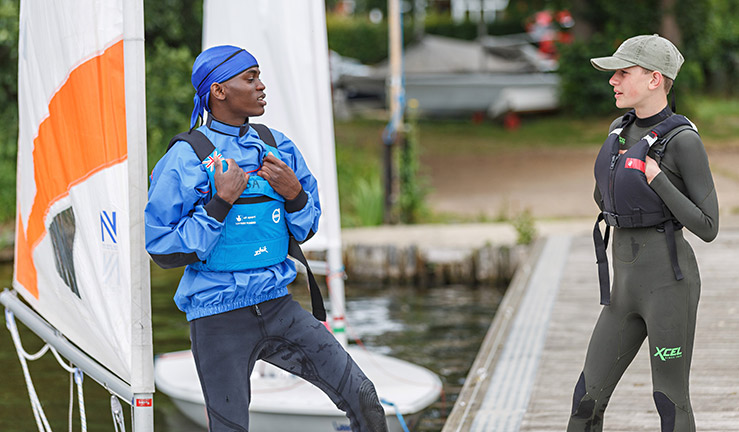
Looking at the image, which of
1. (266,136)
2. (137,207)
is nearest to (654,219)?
(266,136)

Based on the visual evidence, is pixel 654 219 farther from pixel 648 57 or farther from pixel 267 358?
pixel 267 358

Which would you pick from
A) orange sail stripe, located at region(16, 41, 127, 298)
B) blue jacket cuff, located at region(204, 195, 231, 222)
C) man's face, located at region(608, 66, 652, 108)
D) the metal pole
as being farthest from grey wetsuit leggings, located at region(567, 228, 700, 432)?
the metal pole

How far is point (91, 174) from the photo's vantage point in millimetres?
3664

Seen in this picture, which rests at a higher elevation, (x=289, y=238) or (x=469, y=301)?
(x=289, y=238)

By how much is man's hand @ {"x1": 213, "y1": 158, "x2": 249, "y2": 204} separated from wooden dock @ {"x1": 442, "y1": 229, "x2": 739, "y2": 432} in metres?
2.15

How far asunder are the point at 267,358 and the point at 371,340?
20.8 ft

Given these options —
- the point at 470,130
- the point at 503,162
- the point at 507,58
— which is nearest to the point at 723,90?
the point at 507,58

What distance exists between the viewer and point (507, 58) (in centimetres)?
2889

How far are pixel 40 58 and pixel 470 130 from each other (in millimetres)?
21116

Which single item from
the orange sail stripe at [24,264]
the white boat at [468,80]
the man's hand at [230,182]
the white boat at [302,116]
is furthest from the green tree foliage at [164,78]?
the white boat at [468,80]

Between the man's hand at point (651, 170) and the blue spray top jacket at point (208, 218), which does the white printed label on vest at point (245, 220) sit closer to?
the blue spray top jacket at point (208, 218)

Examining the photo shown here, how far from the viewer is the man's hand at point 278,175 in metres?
3.38

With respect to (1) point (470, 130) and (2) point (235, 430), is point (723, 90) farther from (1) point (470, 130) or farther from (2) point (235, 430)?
(2) point (235, 430)

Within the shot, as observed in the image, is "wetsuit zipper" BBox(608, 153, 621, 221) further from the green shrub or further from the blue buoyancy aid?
the green shrub
